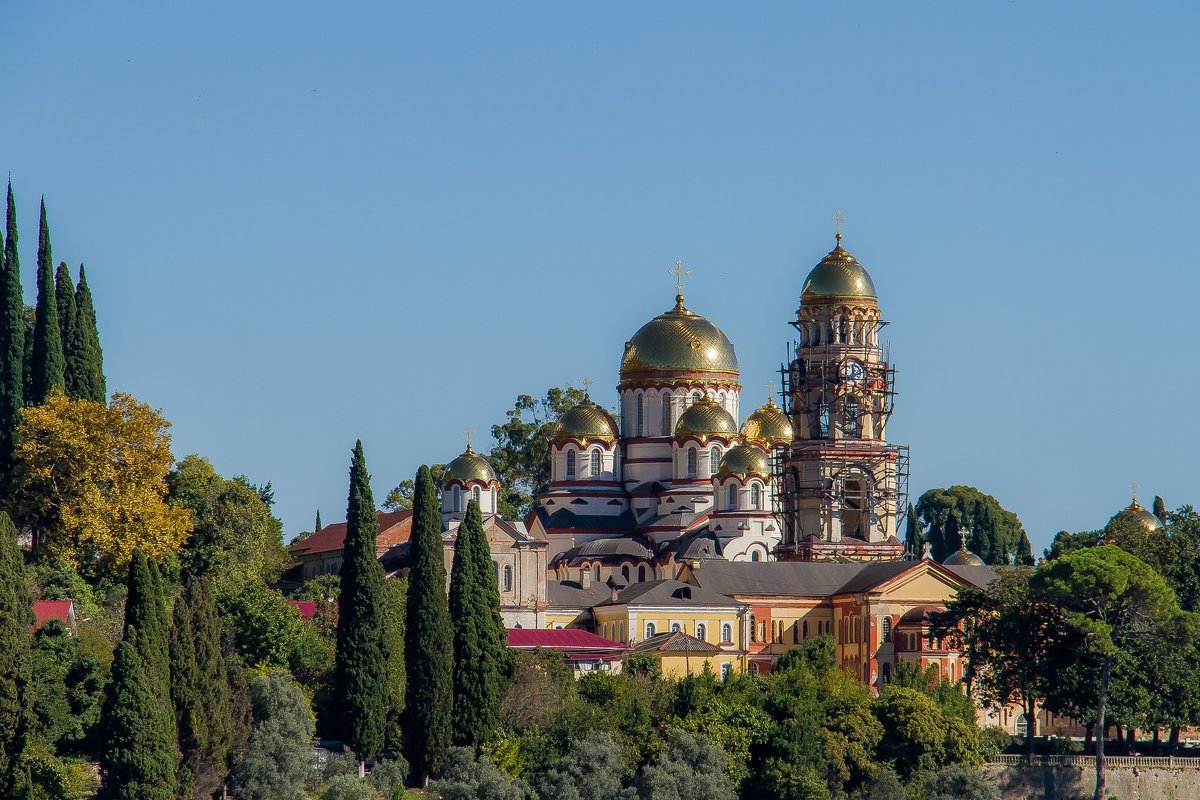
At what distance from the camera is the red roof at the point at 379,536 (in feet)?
318

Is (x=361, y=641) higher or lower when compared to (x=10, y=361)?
lower

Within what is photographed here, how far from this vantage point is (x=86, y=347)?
3046 inches

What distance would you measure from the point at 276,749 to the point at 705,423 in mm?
39291

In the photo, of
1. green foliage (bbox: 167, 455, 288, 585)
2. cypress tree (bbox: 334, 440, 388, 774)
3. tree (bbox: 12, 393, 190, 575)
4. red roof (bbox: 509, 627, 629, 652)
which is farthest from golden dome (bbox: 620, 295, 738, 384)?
cypress tree (bbox: 334, 440, 388, 774)

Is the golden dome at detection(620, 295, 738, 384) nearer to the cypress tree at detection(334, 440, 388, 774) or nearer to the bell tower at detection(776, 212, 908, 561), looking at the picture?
the bell tower at detection(776, 212, 908, 561)

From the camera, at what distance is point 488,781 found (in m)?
64.1

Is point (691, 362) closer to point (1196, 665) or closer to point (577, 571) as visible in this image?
point (577, 571)

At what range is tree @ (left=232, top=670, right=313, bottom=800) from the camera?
2462 inches

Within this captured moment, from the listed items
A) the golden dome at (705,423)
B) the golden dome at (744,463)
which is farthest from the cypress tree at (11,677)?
the golden dome at (705,423)

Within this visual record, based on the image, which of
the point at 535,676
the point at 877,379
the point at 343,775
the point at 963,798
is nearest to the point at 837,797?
the point at 963,798

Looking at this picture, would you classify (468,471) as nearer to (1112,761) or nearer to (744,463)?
(744,463)

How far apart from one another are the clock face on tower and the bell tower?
0.04 meters

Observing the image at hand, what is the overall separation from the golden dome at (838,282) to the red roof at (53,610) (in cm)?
4113

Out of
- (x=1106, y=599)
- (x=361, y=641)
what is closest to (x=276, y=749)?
(x=361, y=641)
